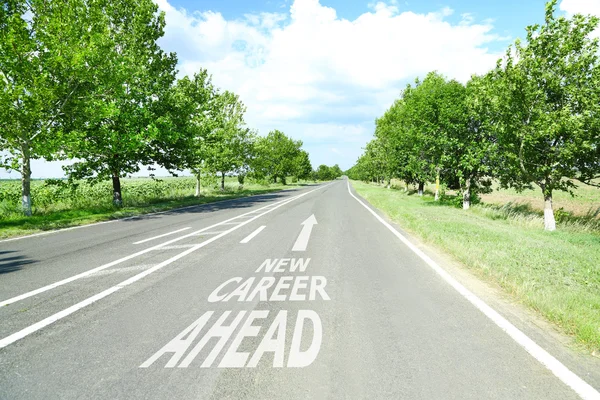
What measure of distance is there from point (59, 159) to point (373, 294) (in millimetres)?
15942

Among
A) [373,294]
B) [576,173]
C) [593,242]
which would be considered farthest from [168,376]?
[576,173]

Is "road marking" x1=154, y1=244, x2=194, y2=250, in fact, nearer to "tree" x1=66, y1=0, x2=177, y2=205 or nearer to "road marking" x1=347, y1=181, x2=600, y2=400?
"road marking" x1=347, y1=181, x2=600, y2=400

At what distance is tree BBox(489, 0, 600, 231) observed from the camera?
40.8ft

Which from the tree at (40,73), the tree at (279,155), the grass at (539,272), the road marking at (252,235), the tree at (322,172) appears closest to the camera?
the grass at (539,272)

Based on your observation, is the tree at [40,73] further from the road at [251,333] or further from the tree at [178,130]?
the road at [251,333]

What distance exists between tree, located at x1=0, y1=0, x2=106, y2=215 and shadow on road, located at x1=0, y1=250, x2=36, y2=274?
706 cm

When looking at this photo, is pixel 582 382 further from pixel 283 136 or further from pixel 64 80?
pixel 283 136

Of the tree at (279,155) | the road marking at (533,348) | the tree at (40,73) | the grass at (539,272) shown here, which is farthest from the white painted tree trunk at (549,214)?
the tree at (279,155)

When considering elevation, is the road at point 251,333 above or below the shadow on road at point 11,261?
below

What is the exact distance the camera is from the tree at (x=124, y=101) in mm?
15180

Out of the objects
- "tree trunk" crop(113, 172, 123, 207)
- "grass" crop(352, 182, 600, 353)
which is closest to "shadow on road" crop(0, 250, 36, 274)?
"grass" crop(352, 182, 600, 353)

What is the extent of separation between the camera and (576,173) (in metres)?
14.1

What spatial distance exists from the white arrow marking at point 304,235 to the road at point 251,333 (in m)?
1.02

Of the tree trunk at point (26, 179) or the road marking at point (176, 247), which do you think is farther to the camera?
the tree trunk at point (26, 179)
